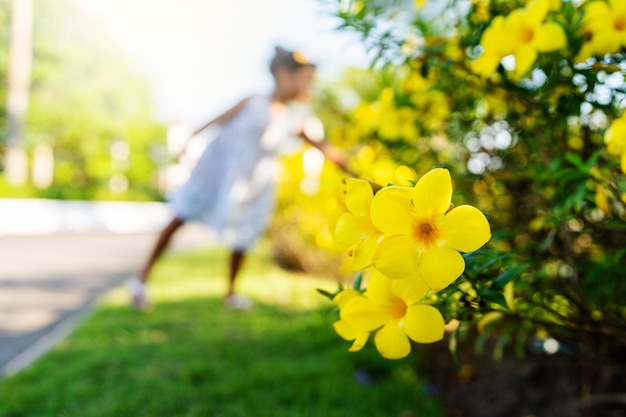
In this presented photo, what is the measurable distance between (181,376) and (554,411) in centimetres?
126

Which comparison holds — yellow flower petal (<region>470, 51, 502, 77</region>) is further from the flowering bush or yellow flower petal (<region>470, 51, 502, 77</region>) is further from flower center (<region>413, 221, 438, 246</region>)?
flower center (<region>413, 221, 438, 246</region>)

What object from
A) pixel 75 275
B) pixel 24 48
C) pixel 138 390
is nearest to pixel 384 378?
pixel 138 390

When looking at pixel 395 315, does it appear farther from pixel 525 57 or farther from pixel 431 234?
pixel 525 57

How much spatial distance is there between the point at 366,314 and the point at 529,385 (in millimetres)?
1448

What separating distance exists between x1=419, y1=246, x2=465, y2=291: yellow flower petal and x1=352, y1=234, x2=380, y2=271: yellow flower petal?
55 mm

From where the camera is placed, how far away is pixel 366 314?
0.61 m

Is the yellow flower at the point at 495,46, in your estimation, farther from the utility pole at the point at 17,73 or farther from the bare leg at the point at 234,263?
the utility pole at the point at 17,73

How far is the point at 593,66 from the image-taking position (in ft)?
2.78

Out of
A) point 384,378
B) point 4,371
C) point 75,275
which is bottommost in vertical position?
point 75,275

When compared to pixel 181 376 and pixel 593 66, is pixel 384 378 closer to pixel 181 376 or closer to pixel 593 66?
pixel 181 376

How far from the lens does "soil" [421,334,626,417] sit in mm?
1542

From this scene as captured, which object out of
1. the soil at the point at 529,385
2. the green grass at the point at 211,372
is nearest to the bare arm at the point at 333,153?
the green grass at the point at 211,372

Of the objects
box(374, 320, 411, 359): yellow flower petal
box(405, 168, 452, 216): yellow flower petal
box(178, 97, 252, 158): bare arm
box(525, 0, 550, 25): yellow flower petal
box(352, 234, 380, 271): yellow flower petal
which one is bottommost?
box(178, 97, 252, 158): bare arm

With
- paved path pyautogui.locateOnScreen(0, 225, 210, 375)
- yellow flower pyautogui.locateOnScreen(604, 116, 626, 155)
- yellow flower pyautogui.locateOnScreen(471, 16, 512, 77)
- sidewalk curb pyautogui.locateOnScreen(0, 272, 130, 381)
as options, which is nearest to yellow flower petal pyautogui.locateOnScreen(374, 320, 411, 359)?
yellow flower pyautogui.locateOnScreen(604, 116, 626, 155)
